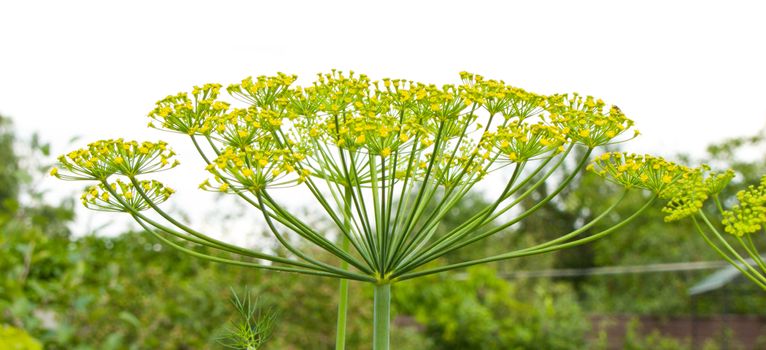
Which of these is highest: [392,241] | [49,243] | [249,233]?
[249,233]

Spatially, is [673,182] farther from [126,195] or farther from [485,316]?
[485,316]

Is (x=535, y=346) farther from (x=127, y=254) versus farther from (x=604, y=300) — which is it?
(x=604, y=300)

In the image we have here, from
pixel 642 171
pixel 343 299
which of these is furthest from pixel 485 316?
pixel 343 299

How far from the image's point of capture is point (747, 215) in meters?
2.13

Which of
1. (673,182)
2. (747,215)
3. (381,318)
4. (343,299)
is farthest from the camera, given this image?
(747,215)

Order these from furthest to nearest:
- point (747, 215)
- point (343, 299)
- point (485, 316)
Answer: point (485, 316)
point (747, 215)
point (343, 299)

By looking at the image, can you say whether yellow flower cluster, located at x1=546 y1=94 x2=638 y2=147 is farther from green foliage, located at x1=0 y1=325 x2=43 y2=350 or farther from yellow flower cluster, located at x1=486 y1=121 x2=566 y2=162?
green foliage, located at x1=0 y1=325 x2=43 y2=350

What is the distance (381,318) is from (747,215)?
3.58 ft

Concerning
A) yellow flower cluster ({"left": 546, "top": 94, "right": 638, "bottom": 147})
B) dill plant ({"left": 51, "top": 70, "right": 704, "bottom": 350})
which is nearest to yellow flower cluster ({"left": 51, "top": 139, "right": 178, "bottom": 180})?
dill plant ({"left": 51, "top": 70, "right": 704, "bottom": 350})

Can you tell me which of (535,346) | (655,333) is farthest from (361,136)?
(655,333)

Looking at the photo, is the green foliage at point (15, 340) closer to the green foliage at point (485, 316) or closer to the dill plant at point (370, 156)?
the dill plant at point (370, 156)

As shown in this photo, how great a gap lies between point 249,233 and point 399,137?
800 cm

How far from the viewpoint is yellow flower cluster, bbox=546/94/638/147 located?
1.84m

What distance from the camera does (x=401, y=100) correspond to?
6.05 feet
